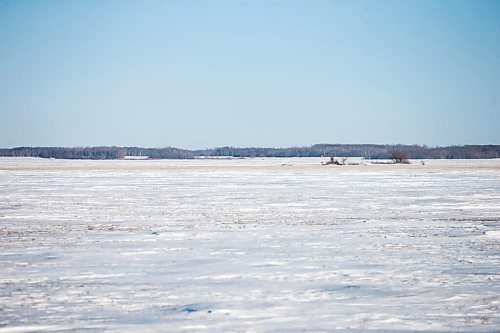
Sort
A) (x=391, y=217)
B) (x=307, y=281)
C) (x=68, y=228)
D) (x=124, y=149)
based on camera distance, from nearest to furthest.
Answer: (x=307, y=281) < (x=68, y=228) < (x=391, y=217) < (x=124, y=149)

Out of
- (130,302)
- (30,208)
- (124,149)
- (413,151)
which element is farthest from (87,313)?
(124,149)

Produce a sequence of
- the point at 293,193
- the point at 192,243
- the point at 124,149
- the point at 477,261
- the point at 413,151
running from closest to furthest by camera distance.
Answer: the point at 477,261
the point at 192,243
the point at 293,193
the point at 413,151
the point at 124,149

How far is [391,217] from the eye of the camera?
15.2m

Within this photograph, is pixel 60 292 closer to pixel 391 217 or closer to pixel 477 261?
pixel 477 261

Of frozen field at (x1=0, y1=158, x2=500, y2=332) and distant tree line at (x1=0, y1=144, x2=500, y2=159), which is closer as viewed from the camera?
frozen field at (x1=0, y1=158, x2=500, y2=332)

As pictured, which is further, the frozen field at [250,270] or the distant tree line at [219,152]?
the distant tree line at [219,152]

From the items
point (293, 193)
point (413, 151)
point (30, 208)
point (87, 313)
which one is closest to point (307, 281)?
point (87, 313)

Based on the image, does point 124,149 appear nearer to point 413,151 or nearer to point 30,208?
point 413,151

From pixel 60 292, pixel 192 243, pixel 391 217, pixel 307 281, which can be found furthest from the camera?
pixel 391 217

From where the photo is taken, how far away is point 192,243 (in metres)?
10.9

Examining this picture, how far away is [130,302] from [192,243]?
4.35 m

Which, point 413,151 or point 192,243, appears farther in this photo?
point 413,151

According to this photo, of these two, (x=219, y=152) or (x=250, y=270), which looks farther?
(x=219, y=152)

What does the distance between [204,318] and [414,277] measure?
3411mm
